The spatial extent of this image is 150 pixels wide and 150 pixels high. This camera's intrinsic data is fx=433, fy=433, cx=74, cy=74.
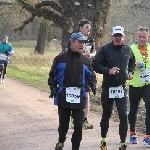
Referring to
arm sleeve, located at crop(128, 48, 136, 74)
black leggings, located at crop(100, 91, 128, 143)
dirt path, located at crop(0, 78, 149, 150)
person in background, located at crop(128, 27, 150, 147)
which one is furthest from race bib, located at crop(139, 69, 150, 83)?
dirt path, located at crop(0, 78, 149, 150)

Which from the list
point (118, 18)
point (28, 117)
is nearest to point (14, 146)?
point (28, 117)

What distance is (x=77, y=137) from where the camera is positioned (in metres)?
6.27

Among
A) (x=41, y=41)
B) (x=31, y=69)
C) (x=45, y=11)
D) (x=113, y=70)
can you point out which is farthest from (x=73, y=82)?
(x=41, y=41)

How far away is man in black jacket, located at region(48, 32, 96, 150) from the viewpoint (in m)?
6.23

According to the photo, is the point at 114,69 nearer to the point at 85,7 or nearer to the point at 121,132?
the point at 121,132

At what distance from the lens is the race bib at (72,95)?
245 inches

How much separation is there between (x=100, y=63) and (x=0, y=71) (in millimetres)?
11604

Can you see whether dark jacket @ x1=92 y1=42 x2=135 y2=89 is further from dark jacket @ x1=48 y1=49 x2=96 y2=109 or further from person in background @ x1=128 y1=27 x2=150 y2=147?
person in background @ x1=128 y1=27 x2=150 y2=147

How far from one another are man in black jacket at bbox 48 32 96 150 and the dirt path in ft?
3.19

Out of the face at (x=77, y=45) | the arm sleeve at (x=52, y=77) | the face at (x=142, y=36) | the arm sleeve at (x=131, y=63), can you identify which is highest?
the face at (x=142, y=36)

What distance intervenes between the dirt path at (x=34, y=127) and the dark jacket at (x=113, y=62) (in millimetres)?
Answer: 1188

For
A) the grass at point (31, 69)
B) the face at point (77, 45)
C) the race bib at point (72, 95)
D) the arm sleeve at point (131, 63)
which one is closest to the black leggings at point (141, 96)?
the arm sleeve at point (131, 63)

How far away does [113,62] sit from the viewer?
22.1 feet

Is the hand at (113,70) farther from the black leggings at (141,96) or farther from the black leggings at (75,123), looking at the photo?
the black leggings at (141,96)
